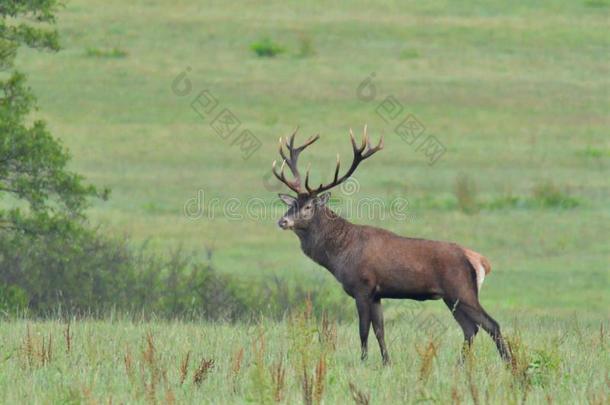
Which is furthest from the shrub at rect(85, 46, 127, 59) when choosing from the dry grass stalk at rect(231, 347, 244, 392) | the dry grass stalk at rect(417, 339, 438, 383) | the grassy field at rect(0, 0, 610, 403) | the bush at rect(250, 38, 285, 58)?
the dry grass stalk at rect(417, 339, 438, 383)

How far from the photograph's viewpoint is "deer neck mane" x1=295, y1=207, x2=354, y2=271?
14367 mm

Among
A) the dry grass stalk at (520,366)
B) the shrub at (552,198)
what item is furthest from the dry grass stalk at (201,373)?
the shrub at (552,198)

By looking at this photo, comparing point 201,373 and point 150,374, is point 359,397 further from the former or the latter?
point 150,374

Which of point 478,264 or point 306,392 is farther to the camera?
point 478,264

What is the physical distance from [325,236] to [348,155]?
20773 mm

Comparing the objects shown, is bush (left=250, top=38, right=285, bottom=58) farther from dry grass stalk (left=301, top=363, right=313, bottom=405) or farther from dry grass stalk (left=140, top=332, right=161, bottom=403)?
dry grass stalk (left=301, top=363, right=313, bottom=405)

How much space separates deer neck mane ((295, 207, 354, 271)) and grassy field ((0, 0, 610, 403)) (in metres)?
0.86

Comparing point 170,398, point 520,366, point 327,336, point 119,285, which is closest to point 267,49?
point 119,285

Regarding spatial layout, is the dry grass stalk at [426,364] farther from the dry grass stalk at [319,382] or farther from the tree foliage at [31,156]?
the tree foliage at [31,156]

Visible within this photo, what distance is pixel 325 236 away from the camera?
14.5 metres

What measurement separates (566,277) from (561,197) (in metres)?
5.42

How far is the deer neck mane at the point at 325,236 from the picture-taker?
1437 centimetres

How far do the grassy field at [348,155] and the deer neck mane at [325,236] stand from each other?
2.82 ft

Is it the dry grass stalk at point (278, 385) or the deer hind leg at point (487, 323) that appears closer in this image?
the dry grass stalk at point (278, 385)
